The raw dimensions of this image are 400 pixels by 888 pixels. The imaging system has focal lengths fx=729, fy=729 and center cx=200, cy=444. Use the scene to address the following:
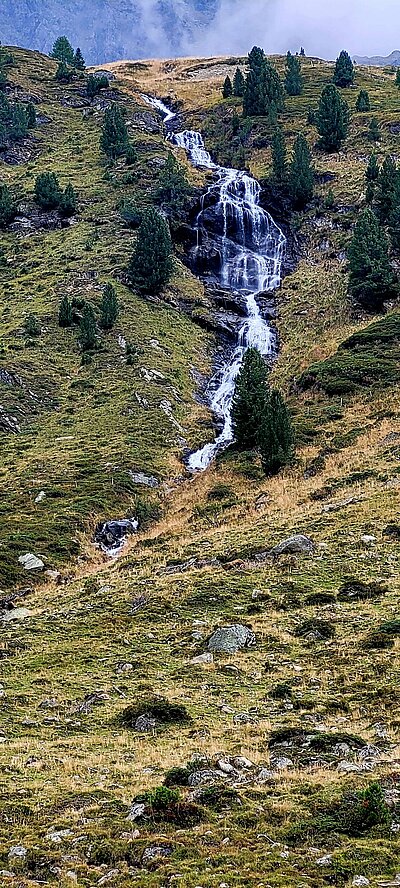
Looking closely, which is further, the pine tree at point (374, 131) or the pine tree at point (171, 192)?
the pine tree at point (374, 131)

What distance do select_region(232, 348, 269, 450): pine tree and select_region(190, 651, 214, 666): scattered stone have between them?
26.3 meters

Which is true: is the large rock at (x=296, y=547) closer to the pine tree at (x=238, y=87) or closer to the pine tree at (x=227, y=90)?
the pine tree at (x=238, y=87)

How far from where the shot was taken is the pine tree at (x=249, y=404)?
46250 millimetres

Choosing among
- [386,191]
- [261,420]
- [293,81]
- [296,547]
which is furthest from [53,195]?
[296,547]

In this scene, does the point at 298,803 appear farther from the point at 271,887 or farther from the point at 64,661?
the point at 64,661

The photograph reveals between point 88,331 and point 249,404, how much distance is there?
948 inches

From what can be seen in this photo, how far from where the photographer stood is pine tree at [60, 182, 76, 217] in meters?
89.6

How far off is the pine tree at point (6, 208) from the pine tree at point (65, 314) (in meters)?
28.3

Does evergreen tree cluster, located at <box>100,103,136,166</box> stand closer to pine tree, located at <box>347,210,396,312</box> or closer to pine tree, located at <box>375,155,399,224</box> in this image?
pine tree, located at <box>375,155,399,224</box>

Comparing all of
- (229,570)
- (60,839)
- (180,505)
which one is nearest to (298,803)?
(60,839)

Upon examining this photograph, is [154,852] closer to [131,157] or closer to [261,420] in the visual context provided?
[261,420]

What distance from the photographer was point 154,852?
33.0 feet

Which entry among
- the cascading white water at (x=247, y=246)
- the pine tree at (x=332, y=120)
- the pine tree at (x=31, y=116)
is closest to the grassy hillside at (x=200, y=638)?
the cascading white water at (x=247, y=246)

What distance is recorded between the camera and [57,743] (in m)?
15.2
